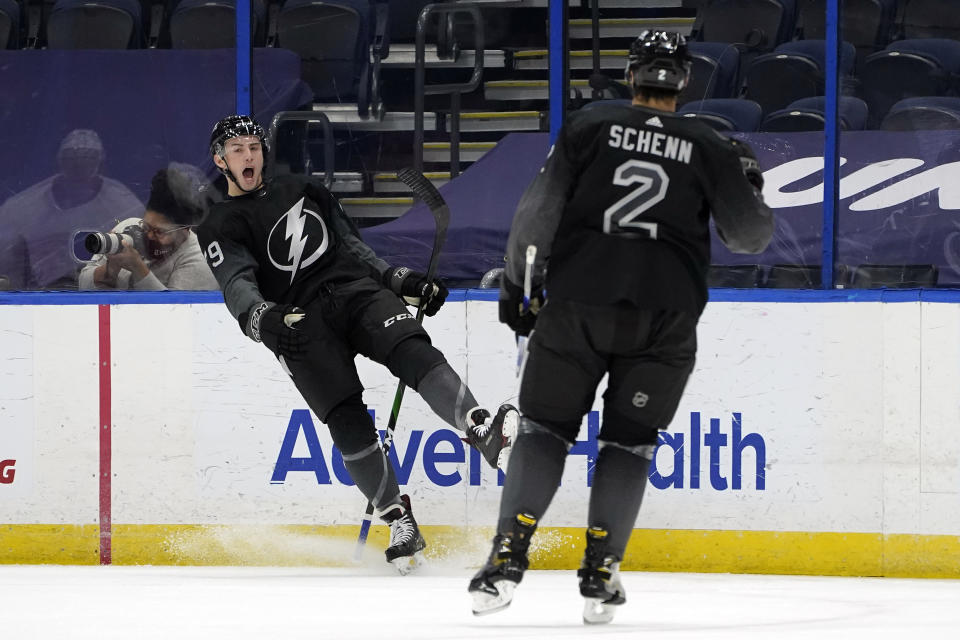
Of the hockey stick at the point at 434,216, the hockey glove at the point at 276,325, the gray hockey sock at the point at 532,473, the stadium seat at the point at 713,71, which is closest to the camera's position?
the gray hockey sock at the point at 532,473

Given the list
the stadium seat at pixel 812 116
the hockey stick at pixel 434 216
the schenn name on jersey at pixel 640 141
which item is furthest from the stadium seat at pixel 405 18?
the schenn name on jersey at pixel 640 141

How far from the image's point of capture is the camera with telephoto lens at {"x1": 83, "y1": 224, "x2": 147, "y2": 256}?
16.1 feet

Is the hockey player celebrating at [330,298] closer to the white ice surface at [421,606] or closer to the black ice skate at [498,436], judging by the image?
the black ice skate at [498,436]

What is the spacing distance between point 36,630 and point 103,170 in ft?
7.42

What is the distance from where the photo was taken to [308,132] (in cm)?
490

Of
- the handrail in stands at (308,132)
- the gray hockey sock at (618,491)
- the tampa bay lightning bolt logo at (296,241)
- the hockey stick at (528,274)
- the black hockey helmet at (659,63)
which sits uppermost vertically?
the black hockey helmet at (659,63)

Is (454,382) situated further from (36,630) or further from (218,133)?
(36,630)

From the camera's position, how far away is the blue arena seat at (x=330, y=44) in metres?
4.91

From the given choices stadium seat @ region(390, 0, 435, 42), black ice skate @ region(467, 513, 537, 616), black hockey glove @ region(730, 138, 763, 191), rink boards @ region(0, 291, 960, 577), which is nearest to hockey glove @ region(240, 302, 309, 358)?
rink boards @ region(0, 291, 960, 577)

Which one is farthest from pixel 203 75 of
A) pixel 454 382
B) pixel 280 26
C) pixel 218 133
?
pixel 454 382

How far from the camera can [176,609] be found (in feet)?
11.2

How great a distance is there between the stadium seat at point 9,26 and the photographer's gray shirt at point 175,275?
2.63 feet

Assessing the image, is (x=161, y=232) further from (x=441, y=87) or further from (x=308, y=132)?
(x=441, y=87)

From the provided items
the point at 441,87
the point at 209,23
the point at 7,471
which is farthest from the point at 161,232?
the point at 441,87
